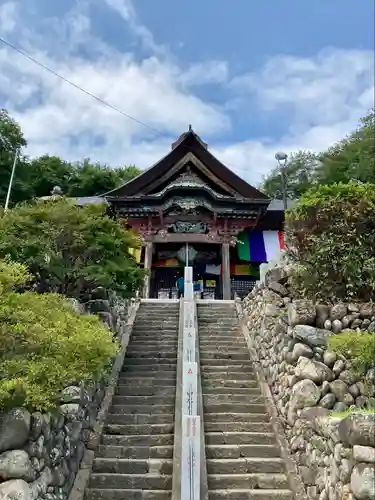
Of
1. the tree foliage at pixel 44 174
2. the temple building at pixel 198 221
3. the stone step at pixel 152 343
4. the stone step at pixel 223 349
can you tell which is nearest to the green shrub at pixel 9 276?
the stone step at pixel 152 343

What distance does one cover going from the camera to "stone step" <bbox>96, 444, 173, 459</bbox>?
592 centimetres

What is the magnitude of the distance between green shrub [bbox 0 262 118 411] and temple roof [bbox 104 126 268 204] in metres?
12.8

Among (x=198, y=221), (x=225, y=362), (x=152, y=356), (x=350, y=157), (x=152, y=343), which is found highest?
(x=350, y=157)

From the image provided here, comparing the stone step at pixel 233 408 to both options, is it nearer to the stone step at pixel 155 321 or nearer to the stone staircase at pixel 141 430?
the stone staircase at pixel 141 430

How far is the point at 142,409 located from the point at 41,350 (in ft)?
→ 9.02

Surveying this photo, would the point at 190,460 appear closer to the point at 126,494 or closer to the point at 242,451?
the point at 126,494

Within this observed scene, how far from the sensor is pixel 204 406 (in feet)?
22.8

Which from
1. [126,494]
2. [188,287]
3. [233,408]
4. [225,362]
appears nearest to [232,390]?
[233,408]

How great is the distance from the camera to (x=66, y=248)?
8305 mm

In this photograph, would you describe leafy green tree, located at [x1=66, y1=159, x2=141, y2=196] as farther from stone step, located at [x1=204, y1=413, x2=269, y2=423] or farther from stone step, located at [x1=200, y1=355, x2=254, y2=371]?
stone step, located at [x1=204, y1=413, x2=269, y2=423]

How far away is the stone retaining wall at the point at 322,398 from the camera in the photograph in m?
3.78

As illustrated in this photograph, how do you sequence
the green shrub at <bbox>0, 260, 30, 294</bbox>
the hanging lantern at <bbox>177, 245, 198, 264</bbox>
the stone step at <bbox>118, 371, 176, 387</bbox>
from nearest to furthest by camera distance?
the green shrub at <bbox>0, 260, 30, 294</bbox>
the stone step at <bbox>118, 371, 176, 387</bbox>
the hanging lantern at <bbox>177, 245, 198, 264</bbox>

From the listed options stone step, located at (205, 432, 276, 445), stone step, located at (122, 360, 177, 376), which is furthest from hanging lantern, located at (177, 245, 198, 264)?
stone step, located at (205, 432, 276, 445)

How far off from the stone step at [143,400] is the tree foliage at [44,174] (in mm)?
22047
